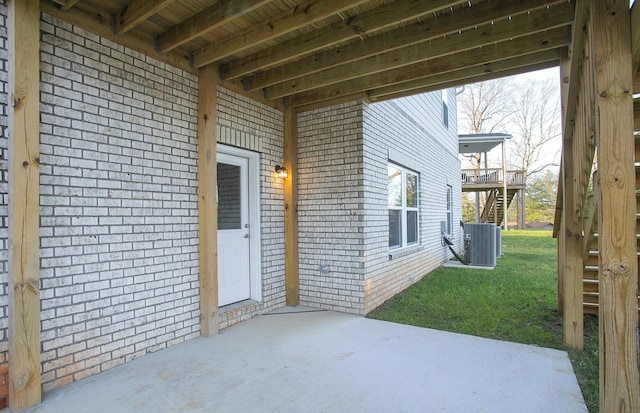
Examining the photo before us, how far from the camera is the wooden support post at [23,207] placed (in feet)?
7.50

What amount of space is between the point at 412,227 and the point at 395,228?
945mm

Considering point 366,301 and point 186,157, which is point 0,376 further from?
point 366,301

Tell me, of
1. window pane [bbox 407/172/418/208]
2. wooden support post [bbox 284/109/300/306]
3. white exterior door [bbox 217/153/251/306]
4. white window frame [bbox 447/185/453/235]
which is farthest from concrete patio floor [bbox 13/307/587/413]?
white window frame [bbox 447/185/453/235]

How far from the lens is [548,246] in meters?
12.0

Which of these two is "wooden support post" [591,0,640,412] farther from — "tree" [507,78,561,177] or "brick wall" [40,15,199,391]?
"tree" [507,78,561,177]

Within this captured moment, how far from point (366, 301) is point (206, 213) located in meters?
2.30

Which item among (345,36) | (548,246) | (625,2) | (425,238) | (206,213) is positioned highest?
(345,36)

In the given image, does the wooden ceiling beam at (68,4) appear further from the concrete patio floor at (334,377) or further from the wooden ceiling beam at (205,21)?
the concrete patio floor at (334,377)

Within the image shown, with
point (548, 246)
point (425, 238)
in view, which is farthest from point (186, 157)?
point (548, 246)

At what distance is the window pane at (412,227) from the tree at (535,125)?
1965cm

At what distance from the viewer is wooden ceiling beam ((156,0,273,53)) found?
2.59m

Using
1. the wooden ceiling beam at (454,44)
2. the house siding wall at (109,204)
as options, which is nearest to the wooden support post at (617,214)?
the wooden ceiling beam at (454,44)

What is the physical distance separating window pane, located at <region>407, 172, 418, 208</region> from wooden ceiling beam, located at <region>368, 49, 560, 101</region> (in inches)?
89.4

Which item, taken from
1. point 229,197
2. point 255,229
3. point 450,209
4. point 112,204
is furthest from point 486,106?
point 112,204
